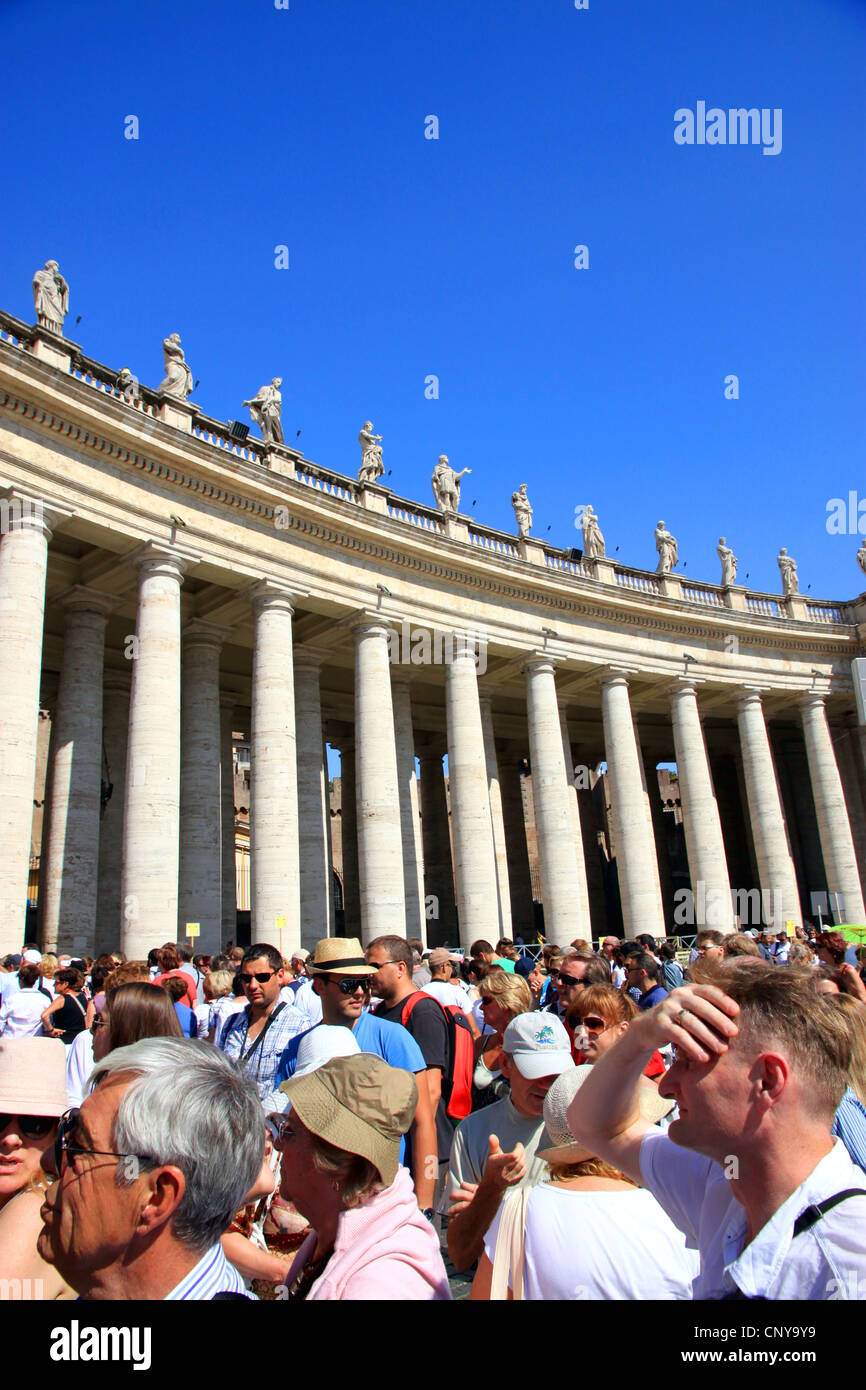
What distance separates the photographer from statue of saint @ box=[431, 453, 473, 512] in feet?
104

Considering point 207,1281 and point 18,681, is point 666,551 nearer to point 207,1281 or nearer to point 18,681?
point 18,681

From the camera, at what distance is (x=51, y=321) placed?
21.4 metres

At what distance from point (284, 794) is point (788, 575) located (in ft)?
92.6

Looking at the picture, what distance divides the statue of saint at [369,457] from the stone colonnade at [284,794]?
4.82 m

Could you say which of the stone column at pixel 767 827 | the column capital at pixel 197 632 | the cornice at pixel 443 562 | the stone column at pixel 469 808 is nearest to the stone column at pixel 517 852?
the stone column at pixel 767 827

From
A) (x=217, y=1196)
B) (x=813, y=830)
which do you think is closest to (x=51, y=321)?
(x=217, y=1196)

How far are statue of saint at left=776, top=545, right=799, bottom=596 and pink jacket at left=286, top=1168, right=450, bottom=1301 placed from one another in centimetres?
4199

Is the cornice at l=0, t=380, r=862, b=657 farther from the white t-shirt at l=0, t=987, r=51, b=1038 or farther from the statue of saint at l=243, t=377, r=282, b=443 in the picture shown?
the white t-shirt at l=0, t=987, r=51, b=1038

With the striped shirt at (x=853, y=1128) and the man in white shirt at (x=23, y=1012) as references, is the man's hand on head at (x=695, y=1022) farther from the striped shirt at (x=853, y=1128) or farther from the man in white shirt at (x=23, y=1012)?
the man in white shirt at (x=23, y=1012)

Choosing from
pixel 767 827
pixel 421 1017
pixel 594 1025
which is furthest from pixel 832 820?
pixel 594 1025

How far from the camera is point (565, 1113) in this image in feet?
11.6

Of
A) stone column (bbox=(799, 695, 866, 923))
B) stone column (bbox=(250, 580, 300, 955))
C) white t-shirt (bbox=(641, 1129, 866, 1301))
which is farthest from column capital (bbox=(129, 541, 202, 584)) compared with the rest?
stone column (bbox=(799, 695, 866, 923))
